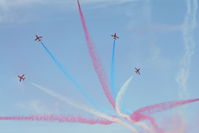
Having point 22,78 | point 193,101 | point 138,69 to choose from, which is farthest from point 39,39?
point 193,101

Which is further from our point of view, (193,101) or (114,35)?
(114,35)

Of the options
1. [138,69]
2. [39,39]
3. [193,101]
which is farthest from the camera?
[138,69]

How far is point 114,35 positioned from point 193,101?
1103 inches

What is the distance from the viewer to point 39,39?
118m

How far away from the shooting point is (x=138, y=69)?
126 meters

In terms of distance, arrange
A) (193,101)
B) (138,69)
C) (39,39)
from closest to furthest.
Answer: (193,101) < (39,39) < (138,69)

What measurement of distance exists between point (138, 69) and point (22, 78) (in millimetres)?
32253

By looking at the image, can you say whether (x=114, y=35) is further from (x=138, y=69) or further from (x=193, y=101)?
(x=193, y=101)

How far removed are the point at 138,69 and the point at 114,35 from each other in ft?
45.2

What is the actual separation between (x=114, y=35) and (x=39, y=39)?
64.3 ft

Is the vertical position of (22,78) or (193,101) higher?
(22,78)

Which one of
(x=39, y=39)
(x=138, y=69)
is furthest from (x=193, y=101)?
(x=39, y=39)

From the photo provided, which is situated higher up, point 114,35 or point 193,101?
point 114,35

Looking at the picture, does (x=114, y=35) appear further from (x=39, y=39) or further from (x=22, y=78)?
(x=22, y=78)
